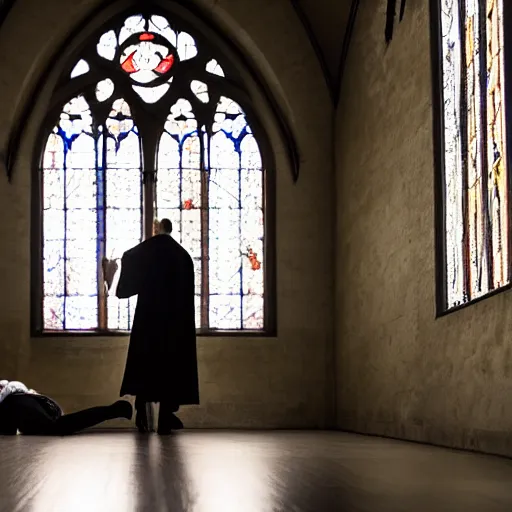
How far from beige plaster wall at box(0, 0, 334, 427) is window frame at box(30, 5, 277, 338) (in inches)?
3.8

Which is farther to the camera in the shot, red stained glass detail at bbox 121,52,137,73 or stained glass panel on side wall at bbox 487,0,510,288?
red stained glass detail at bbox 121,52,137,73

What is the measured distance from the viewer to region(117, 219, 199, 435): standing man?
8.39 metres

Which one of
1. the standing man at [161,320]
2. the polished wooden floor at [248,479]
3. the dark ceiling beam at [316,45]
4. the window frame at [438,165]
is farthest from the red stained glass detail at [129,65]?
the polished wooden floor at [248,479]

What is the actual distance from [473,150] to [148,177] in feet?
18.2

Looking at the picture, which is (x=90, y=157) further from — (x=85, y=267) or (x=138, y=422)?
(x=138, y=422)

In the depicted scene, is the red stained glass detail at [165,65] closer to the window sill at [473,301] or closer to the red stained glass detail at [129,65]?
the red stained glass detail at [129,65]

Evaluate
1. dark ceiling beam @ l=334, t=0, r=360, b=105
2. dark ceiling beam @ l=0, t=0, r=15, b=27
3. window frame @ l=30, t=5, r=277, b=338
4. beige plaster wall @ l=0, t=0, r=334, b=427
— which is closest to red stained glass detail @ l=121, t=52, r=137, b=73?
window frame @ l=30, t=5, r=277, b=338

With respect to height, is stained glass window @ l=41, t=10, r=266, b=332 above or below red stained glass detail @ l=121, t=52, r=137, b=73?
below

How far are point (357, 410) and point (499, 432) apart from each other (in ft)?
13.8

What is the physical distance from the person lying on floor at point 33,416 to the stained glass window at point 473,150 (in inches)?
99.5

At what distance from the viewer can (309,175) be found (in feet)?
38.2

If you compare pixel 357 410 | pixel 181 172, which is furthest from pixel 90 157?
pixel 357 410

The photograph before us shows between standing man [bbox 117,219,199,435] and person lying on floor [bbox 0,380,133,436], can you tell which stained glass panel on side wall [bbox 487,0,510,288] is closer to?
standing man [bbox 117,219,199,435]

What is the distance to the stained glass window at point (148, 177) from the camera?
1171cm
